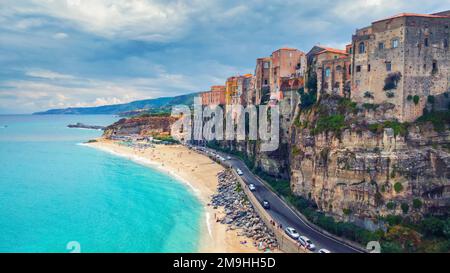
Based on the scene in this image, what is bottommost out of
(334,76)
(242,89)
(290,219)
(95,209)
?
(95,209)

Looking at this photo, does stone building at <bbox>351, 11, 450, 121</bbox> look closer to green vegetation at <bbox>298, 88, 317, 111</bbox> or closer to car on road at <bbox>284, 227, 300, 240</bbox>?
green vegetation at <bbox>298, 88, 317, 111</bbox>

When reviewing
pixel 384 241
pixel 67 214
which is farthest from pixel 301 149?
pixel 67 214

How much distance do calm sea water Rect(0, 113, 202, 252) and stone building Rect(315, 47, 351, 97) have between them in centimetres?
2227

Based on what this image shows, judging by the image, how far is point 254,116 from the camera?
6141cm

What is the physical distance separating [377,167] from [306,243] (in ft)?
33.2

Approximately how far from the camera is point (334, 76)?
3997 cm

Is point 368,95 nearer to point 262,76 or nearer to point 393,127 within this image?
point 393,127

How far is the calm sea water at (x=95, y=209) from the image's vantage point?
34.1 meters

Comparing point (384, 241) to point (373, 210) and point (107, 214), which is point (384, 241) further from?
point (107, 214)

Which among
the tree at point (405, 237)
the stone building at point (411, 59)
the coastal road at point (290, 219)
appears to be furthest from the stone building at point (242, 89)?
the tree at point (405, 237)

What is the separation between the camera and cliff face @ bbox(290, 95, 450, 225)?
100ft

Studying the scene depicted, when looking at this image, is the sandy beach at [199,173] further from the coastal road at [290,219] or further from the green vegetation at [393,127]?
the green vegetation at [393,127]

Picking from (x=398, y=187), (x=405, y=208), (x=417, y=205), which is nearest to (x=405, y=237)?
(x=405, y=208)
